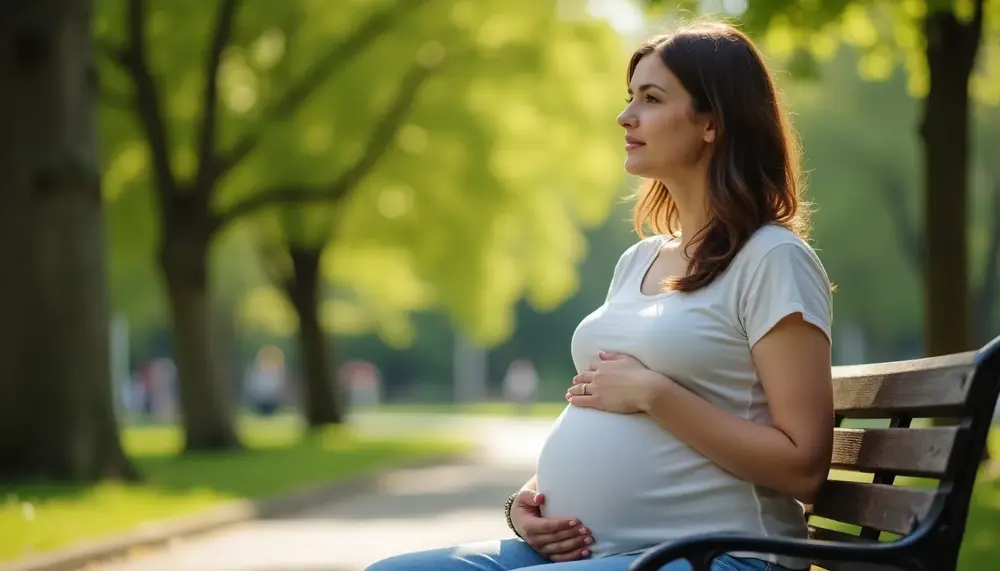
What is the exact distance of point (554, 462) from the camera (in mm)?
3549

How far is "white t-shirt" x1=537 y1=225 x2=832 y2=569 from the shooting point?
3.20 metres

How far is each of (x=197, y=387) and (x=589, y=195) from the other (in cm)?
954

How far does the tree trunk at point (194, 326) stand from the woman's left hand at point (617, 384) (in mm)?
19743

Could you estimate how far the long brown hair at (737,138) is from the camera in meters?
3.38

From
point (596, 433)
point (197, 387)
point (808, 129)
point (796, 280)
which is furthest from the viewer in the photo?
point (808, 129)

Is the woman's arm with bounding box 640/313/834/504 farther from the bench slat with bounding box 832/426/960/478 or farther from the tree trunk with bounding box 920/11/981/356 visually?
the tree trunk with bounding box 920/11/981/356

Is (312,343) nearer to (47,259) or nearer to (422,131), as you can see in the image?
(422,131)

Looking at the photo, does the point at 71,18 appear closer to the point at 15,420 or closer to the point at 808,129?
Answer: the point at 15,420

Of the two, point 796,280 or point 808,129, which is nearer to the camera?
point 796,280

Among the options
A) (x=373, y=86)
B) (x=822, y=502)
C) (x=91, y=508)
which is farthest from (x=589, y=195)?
(x=822, y=502)

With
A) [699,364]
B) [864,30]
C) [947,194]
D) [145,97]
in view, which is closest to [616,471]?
[699,364]

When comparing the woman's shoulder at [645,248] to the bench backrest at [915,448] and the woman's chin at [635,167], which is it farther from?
the bench backrest at [915,448]

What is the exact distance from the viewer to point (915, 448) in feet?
10.3

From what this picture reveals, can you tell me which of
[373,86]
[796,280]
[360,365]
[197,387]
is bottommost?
[360,365]
